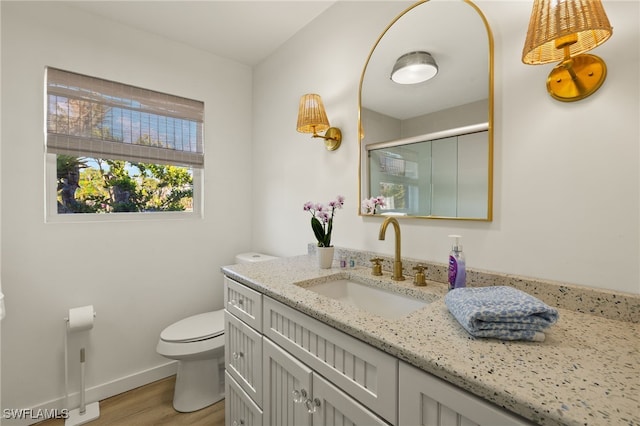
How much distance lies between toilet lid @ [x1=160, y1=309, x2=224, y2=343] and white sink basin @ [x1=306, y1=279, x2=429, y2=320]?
2.93 ft

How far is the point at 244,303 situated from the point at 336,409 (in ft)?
2.04

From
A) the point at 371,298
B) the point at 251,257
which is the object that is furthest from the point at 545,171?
the point at 251,257

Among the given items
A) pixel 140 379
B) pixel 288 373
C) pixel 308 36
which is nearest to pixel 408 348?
pixel 288 373

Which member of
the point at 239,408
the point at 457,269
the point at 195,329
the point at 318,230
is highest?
the point at 318,230

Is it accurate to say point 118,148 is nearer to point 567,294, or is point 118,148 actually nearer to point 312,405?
point 312,405

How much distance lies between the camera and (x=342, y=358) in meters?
0.83

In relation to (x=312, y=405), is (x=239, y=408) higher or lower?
lower

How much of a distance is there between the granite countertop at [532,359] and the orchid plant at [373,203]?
0.59 metres

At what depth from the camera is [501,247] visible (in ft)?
3.51

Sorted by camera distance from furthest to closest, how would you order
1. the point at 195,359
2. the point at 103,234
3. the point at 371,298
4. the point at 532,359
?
the point at 103,234 < the point at 195,359 < the point at 371,298 < the point at 532,359

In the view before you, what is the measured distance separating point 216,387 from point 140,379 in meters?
0.57

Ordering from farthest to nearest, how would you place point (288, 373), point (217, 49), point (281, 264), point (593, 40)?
point (217, 49) < point (281, 264) < point (288, 373) < point (593, 40)

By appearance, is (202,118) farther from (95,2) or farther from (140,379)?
(140,379)

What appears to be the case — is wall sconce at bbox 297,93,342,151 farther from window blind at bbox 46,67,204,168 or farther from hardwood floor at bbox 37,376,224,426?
hardwood floor at bbox 37,376,224,426
